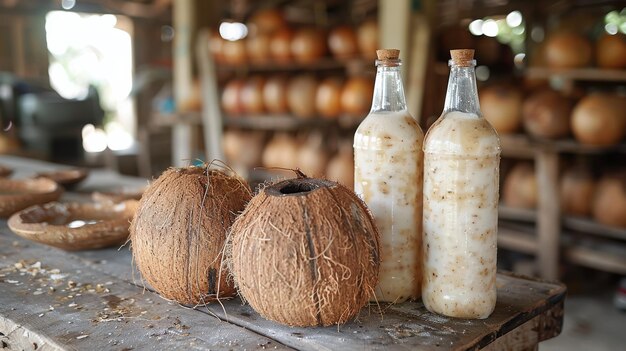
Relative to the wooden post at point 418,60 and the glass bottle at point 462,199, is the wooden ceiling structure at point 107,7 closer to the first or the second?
the wooden post at point 418,60

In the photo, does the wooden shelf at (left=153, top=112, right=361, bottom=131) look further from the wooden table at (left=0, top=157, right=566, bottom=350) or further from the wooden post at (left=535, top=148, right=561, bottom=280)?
the wooden table at (left=0, top=157, right=566, bottom=350)

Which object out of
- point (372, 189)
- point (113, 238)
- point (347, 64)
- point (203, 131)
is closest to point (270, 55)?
point (347, 64)

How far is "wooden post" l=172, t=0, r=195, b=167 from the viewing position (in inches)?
206

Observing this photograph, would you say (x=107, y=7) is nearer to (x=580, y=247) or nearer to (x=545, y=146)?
(x=545, y=146)

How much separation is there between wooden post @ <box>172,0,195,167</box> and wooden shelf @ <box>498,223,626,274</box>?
2.73m

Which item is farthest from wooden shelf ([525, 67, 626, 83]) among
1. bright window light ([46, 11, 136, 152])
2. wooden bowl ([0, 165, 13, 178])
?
bright window light ([46, 11, 136, 152])

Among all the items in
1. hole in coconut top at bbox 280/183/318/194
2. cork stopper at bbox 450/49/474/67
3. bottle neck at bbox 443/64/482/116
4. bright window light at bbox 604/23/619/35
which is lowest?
hole in coconut top at bbox 280/183/318/194

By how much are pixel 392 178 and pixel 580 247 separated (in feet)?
9.29

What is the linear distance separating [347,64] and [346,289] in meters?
3.68

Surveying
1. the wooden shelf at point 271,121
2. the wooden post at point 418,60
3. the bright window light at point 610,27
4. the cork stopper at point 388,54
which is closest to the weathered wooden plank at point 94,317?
the cork stopper at point 388,54

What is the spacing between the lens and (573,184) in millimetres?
3648

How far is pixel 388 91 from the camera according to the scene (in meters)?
1.20

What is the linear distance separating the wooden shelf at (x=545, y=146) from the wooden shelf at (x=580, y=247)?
0.52 m

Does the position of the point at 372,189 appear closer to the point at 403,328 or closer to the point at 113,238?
the point at 403,328
